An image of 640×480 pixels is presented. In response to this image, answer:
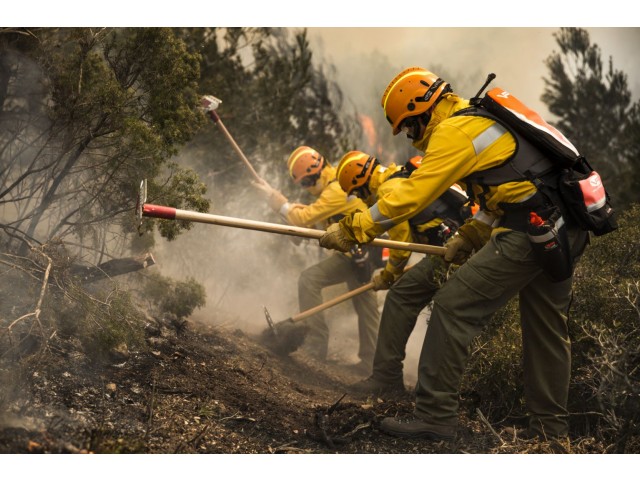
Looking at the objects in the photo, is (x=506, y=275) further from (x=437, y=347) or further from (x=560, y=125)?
(x=560, y=125)

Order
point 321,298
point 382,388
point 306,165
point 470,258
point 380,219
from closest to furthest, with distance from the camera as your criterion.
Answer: point 380,219, point 470,258, point 382,388, point 306,165, point 321,298

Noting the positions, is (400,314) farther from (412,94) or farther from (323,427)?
(412,94)

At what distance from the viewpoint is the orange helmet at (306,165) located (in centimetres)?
786

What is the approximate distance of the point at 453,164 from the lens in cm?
411

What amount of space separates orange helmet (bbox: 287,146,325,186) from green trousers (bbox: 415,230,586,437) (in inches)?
141

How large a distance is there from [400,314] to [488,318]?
1567mm

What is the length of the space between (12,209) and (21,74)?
3.35 feet

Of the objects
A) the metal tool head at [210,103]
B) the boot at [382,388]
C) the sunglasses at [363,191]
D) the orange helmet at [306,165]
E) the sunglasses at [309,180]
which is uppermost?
the metal tool head at [210,103]

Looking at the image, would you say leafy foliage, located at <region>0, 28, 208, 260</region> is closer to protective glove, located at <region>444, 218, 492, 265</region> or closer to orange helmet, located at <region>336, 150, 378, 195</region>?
orange helmet, located at <region>336, 150, 378, 195</region>

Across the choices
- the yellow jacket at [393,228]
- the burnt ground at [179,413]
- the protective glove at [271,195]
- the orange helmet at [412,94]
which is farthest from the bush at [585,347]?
the protective glove at [271,195]

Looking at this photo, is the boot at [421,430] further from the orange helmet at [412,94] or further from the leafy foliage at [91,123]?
the leafy foliage at [91,123]

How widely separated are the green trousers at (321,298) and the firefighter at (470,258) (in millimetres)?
3356

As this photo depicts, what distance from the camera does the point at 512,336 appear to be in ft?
17.6

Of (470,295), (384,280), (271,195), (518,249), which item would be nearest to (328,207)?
(271,195)
